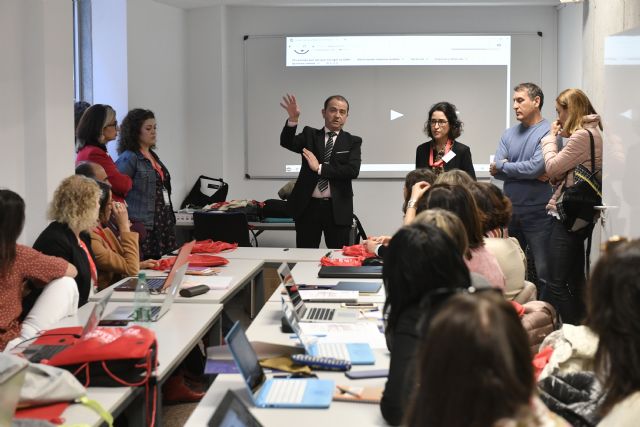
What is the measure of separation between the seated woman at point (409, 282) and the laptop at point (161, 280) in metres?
1.78

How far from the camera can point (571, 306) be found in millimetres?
5090

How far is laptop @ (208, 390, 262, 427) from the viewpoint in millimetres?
2070

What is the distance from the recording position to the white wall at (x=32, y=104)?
4.92 meters

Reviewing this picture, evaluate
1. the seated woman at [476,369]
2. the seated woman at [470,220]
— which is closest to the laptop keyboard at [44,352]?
the seated woman at [470,220]

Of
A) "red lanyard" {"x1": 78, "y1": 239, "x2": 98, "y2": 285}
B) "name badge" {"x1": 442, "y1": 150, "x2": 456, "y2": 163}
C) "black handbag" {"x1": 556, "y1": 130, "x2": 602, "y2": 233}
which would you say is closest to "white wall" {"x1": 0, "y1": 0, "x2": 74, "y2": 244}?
"red lanyard" {"x1": 78, "y1": 239, "x2": 98, "y2": 285}

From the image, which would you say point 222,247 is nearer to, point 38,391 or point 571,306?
point 571,306

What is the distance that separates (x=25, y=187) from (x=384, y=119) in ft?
13.7

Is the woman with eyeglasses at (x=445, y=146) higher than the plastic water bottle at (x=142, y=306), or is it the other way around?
the woman with eyeglasses at (x=445, y=146)

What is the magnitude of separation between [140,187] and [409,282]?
418 cm

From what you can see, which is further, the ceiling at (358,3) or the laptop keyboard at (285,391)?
the ceiling at (358,3)

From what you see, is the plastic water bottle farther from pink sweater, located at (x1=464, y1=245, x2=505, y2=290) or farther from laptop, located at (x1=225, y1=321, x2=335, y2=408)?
pink sweater, located at (x1=464, y1=245, x2=505, y2=290)

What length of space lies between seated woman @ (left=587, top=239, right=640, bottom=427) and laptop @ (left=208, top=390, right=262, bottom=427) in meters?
0.83

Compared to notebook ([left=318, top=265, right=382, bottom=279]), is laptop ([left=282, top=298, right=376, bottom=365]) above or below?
below

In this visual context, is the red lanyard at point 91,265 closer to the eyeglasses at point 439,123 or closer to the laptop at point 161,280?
the laptop at point 161,280
